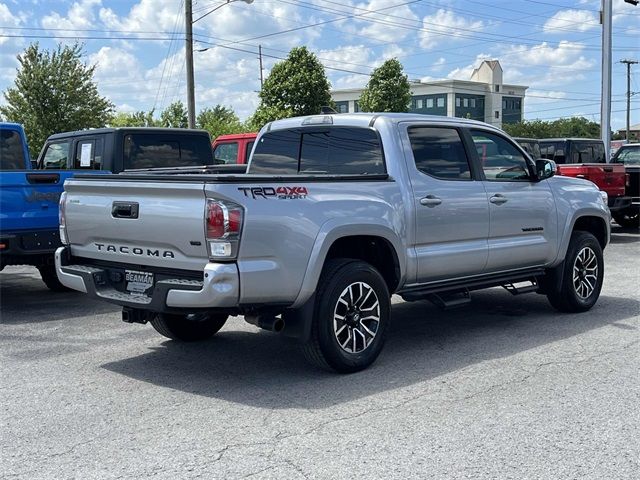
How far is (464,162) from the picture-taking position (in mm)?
7000

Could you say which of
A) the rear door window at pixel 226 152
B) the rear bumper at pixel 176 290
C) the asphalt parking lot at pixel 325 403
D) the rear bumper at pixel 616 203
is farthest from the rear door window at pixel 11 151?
the rear bumper at pixel 616 203

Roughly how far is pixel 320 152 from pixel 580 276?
3.39m

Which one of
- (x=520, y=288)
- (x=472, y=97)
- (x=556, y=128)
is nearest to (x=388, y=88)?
(x=556, y=128)

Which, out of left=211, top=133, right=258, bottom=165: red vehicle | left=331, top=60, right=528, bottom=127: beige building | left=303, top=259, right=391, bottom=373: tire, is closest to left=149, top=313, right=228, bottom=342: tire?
left=303, top=259, right=391, bottom=373: tire

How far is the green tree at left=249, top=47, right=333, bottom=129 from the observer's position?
142 feet

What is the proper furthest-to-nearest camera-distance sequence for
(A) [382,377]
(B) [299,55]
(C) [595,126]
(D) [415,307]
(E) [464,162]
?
(C) [595,126] < (B) [299,55] < (D) [415,307] < (E) [464,162] < (A) [382,377]

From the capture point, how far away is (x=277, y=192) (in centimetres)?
528

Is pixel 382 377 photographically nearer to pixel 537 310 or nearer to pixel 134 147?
pixel 537 310

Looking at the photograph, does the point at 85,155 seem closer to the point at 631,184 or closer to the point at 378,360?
the point at 378,360

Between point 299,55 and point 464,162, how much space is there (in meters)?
38.4

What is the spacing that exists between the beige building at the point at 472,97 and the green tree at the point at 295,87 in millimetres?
72496

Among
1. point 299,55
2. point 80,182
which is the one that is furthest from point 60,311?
point 299,55

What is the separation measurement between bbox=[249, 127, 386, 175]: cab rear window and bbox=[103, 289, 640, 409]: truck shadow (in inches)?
64.1

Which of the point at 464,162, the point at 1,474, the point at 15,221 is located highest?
the point at 464,162
